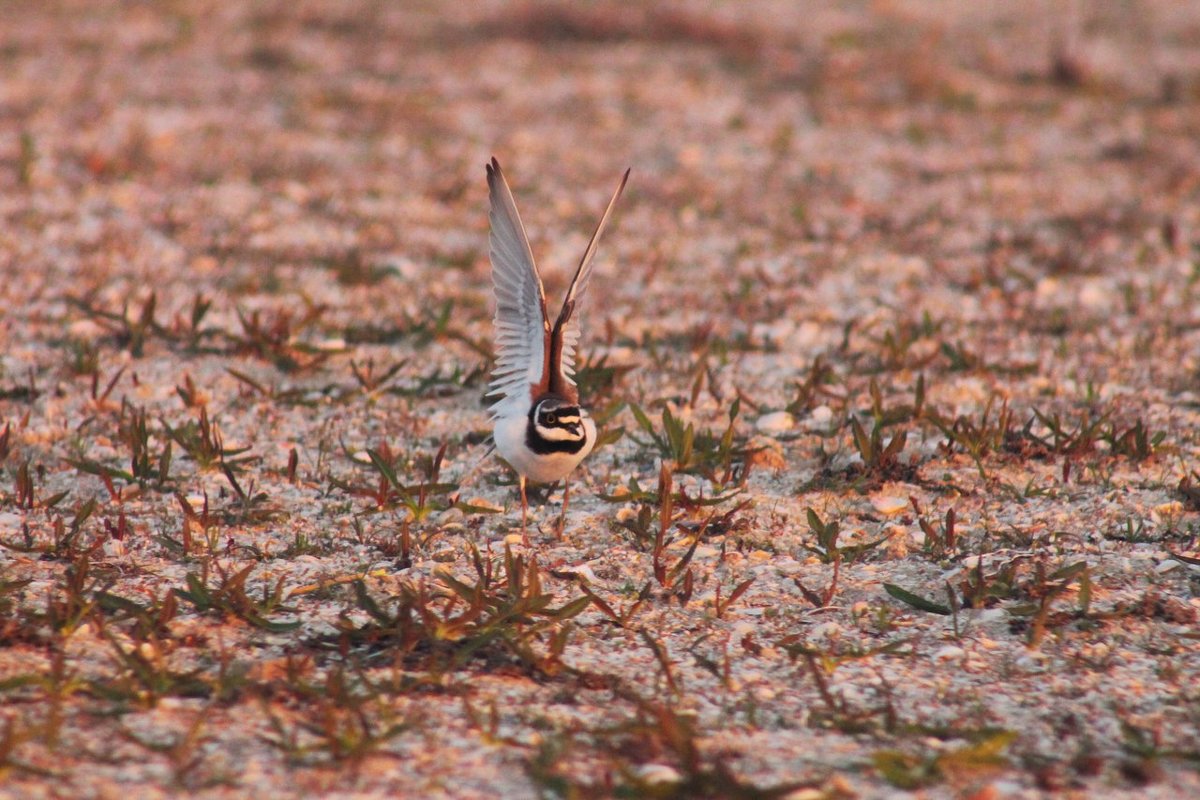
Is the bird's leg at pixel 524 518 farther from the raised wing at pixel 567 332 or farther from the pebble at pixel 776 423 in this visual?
the pebble at pixel 776 423

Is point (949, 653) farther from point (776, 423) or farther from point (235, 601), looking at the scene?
point (235, 601)

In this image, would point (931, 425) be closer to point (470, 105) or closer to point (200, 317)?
point (200, 317)

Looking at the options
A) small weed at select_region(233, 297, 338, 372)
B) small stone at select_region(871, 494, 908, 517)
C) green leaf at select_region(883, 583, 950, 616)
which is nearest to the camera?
green leaf at select_region(883, 583, 950, 616)

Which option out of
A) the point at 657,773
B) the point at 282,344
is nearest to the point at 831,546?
the point at 657,773

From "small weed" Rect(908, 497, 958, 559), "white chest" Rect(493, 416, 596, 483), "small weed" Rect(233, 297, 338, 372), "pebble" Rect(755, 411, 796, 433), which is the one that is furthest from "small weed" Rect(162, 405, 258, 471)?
"small weed" Rect(908, 497, 958, 559)

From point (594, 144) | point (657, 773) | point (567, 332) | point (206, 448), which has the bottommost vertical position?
point (657, 773)

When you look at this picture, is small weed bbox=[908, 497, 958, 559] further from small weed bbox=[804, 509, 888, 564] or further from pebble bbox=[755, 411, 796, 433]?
pebble bbox=[755, 411, 796, 433]

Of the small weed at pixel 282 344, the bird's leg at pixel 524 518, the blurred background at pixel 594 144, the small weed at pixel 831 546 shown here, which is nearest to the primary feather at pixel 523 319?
the bird's leg at pixel 524 518
